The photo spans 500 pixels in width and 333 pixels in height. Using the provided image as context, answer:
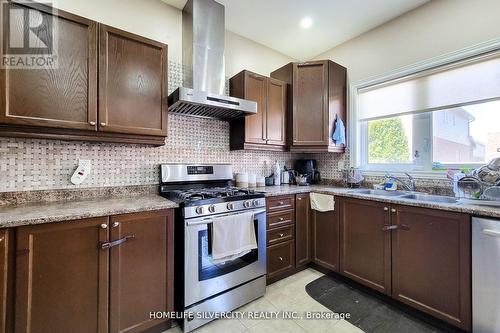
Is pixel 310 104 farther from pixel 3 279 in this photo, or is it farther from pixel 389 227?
pixel 3 279

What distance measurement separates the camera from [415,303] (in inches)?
64.1

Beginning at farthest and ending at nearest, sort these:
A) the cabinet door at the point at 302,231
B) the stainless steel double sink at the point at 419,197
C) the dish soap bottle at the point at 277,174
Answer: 1. the dish soap bottle at the point at 277,174
2. the cabinet door at the point at 302,231
3. the stainless steel double sink at the point at 419,197

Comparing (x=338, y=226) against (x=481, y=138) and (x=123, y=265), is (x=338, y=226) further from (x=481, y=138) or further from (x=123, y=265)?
(x=123, y=265)

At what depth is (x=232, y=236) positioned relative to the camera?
5.59 feet

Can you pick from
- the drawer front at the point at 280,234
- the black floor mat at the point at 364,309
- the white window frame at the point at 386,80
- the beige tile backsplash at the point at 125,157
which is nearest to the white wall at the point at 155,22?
the beige tile backsplash at the point at 125,157

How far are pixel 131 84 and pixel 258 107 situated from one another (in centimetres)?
128

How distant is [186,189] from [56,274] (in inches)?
43.5

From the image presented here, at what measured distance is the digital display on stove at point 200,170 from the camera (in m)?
2.17

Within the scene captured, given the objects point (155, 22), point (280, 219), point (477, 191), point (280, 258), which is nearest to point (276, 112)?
point (280, 219)

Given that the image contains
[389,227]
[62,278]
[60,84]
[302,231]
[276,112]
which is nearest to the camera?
[62,278]

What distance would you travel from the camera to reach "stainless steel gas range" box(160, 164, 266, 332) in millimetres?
1529

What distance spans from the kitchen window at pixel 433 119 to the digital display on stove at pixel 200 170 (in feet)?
5.94

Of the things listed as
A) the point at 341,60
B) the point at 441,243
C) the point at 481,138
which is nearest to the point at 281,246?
the point at 441,243

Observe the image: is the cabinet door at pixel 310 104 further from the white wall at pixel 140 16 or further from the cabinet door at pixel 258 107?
the white wall at pixel 140 16
